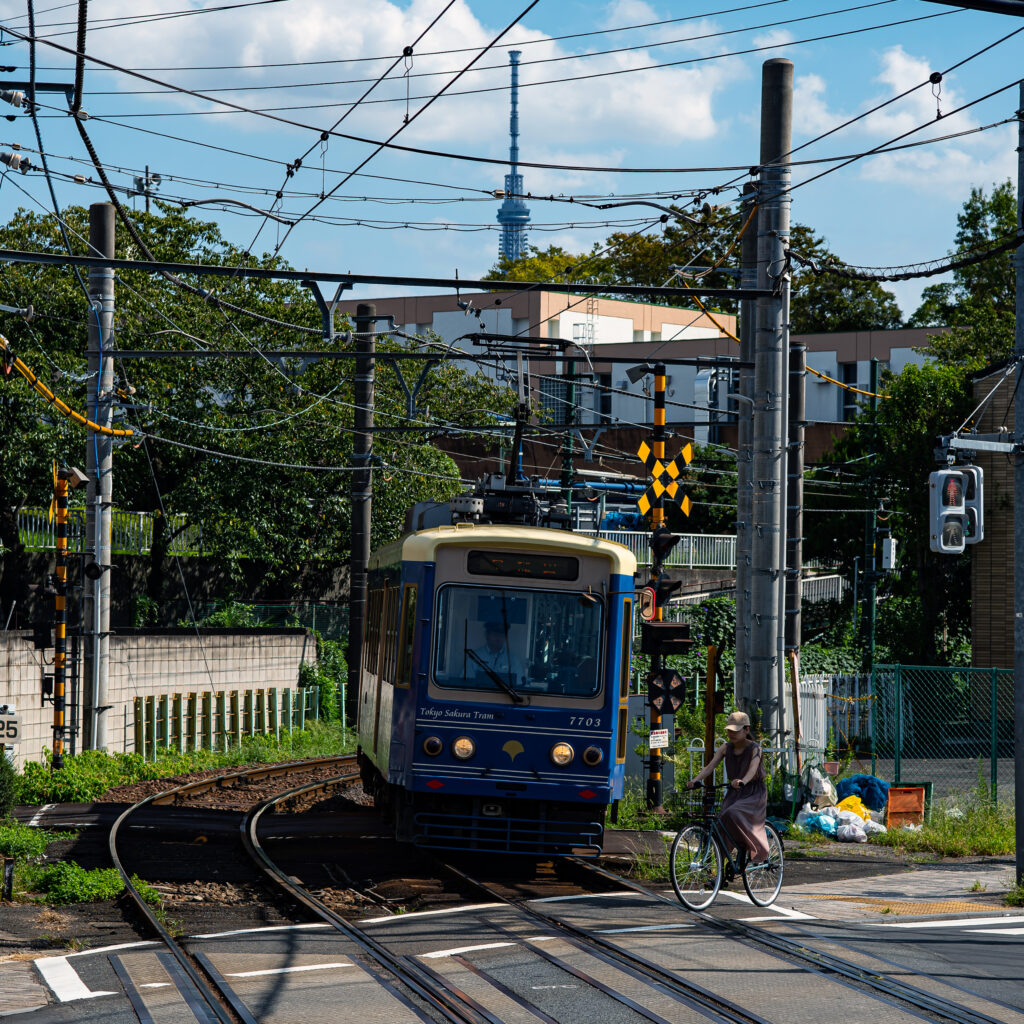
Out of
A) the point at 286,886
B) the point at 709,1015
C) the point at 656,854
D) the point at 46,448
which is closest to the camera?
the point at 709,1015

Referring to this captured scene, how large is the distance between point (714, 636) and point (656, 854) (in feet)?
77.2

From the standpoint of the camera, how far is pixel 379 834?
1664cm

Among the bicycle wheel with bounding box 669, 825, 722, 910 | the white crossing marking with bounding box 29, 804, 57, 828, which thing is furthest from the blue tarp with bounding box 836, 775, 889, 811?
the white crossing marking with bounding box 29, 804, 57, 828

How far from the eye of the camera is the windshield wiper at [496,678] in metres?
12.8

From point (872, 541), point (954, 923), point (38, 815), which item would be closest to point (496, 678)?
point (954, 923)

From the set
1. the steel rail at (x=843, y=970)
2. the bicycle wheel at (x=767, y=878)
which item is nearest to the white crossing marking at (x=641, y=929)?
the steel rail at (x=843, y=970)

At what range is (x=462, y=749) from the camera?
12695mm

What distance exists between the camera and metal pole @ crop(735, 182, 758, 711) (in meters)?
16.3

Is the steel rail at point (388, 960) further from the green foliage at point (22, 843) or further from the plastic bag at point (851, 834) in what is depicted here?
the plastic bag at point (851, 834)

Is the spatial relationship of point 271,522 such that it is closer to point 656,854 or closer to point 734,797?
point 656,854

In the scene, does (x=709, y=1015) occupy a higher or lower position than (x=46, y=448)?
lower

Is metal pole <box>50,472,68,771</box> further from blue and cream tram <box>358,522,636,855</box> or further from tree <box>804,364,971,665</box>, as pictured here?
tree <box>804,364,971,665</box>

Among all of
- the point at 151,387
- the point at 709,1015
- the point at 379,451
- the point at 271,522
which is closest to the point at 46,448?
the point at 151,387

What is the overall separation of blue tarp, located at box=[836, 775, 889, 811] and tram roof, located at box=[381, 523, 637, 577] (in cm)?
585
